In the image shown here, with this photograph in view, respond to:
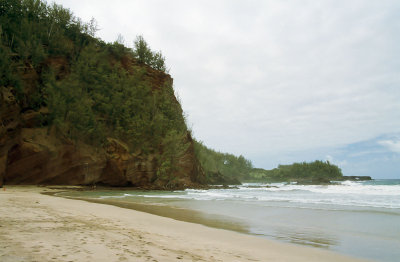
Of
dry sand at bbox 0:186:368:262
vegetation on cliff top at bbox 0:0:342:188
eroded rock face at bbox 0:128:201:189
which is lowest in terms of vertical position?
dry sand at bbox 0:186:368:262

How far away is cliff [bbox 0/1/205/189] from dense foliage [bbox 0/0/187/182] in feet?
0.34

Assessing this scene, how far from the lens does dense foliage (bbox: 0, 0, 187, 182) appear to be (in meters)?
27.2

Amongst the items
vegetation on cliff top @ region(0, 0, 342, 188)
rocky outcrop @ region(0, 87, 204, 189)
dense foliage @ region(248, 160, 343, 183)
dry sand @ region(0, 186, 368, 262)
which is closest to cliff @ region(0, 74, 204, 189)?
rocky outcrop @ region(0, 87, 204, 189)

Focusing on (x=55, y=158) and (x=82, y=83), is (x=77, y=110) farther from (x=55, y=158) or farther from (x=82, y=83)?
(x=55, y=158)

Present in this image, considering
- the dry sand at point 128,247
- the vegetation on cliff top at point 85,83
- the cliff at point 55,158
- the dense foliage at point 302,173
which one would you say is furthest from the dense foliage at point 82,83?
the dense foliage at point 302,173

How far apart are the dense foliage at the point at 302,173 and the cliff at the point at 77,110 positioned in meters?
69.5

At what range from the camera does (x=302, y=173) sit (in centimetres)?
11738

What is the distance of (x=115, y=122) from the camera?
1293 inches

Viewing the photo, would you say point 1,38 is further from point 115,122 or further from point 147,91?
point 147,91

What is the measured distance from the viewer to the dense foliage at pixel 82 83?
27.2 meters

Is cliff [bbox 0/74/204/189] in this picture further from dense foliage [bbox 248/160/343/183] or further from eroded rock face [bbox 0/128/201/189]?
dense foliage [bbox 248/160/343/183]

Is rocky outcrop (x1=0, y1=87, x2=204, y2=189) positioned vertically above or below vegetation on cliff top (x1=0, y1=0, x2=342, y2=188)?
below

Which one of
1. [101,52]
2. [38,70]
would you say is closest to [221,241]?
[38,70]

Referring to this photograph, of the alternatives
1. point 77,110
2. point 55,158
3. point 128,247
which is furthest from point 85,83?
point 128,247
